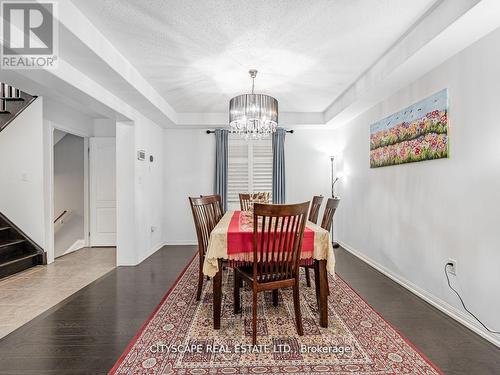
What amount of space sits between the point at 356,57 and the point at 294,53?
0.72m

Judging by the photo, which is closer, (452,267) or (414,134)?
(452,267)

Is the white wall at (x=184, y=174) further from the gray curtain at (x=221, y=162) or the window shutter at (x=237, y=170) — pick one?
the window shutter at (x=237, y=170)

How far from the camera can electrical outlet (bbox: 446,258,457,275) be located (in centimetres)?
244

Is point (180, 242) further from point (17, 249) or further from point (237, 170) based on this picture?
point (17, 249)

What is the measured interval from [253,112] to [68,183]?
464 cm

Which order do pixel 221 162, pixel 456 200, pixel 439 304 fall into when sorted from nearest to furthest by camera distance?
pixel 456 200 → pixel 439 304 → pixel 221 162

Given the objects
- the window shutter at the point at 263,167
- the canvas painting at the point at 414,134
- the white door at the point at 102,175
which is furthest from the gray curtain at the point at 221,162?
the canvas painting at the point at 414,134

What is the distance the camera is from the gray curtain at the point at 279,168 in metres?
5.35

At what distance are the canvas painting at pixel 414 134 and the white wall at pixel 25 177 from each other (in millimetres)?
5133

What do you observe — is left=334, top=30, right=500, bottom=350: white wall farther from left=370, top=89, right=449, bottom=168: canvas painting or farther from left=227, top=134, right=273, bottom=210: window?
left=227, top=134, right=273, bottom=210: window

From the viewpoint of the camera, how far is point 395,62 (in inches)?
105

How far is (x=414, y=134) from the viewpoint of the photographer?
9.78 ft

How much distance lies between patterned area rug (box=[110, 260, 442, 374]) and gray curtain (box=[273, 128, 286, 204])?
278cm

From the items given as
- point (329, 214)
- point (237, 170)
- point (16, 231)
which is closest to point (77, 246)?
point (16, 231)
